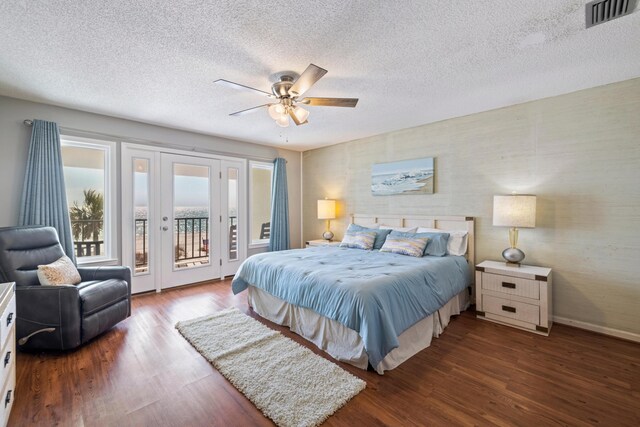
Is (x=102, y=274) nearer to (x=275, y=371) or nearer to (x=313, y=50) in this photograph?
(x=275, y=371)

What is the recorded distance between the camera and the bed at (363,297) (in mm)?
2146

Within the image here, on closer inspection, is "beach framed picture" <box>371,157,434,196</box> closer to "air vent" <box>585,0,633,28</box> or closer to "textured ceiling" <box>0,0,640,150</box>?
"textured ceiling" <box>0,0,640,150</box>

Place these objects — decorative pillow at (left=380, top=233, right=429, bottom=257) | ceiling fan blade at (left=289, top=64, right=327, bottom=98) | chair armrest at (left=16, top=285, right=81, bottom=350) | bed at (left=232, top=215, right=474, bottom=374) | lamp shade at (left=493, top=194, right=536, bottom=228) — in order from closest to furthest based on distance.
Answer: ceiling fan blade at (left=289, top=64, right=327, bottom=98) < bed at (left=232, top=215, right=474, bottom=374) < chair armrest at (left=16, top=285, right=81, bottom=350) < lamp shade at (left=493, top=194, right=536, bottom=228) < decorative pillow at (left=380, top=233, right=429, bottom=257)

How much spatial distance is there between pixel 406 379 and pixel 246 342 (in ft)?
4.71

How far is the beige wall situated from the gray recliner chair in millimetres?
4110

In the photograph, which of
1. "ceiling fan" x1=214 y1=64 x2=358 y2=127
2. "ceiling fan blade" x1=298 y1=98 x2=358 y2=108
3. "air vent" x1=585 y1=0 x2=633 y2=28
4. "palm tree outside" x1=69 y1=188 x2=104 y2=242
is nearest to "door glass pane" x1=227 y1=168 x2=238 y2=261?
"palm tree outside" x1=69 y1=188 x2=104 y2=242

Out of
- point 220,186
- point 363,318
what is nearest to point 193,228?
point 220,186

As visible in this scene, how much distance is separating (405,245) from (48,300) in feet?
12.0

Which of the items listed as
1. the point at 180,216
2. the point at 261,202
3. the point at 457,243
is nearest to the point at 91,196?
the point at 180,216

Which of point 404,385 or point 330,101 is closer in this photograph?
point 404,385

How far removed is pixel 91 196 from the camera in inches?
151

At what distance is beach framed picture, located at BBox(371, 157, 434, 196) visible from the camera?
4.12m

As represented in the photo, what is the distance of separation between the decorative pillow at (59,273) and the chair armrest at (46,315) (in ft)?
0.56

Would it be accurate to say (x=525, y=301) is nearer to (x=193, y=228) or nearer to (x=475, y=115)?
(x=475, y=115)
